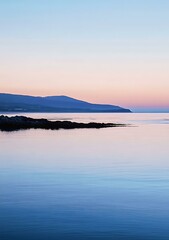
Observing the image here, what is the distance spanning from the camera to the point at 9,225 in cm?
1065

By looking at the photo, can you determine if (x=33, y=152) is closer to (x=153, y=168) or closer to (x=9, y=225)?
(x=153, y=168)

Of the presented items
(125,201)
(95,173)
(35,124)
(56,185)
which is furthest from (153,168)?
(35,124)

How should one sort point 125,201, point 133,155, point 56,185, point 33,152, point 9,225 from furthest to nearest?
point 33,152 < point 133,155 < point 56,185 < point 125,201 < point 9,225

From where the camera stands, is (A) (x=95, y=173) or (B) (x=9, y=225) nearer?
(B) (x=9, y=225)

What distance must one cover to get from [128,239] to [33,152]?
20.5 metres

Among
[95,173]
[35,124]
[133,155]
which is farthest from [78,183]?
[35,124]

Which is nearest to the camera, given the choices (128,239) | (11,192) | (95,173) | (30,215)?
(128,239)

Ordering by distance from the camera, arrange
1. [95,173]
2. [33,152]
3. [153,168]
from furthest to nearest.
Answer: [33,152], [153,168], [95,173]

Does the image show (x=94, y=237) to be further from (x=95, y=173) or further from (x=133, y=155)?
(x=133, y=155)

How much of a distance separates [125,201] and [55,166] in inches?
365

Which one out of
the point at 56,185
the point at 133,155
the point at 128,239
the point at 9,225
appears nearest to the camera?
the point at 128,239

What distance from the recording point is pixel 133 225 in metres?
10.8

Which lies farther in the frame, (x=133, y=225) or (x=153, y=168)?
(x=153, y=168)

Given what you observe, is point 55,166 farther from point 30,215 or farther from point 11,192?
point 30,215
